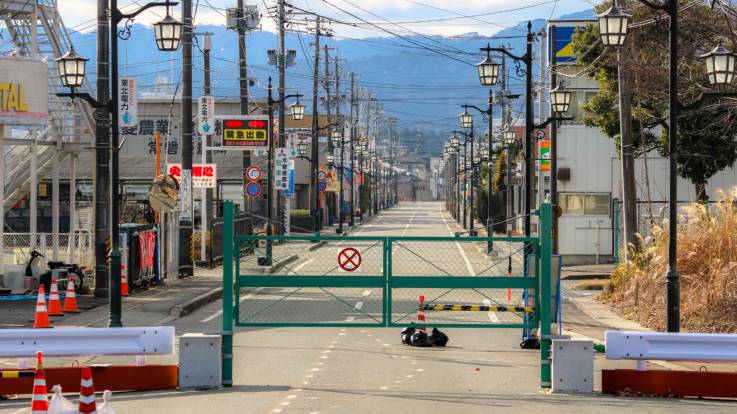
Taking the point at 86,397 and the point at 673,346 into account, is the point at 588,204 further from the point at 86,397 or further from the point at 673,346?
the point at 86,397

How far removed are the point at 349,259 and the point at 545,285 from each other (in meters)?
2.47

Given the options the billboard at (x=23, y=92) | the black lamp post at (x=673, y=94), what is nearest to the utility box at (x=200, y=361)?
the black lamp post at (x=673, y=94)

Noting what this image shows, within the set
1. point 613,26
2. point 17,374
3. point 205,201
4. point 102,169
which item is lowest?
point 17,374

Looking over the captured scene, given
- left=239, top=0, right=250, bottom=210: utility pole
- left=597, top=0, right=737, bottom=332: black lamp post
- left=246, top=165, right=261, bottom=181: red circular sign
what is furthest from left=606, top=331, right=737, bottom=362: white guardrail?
left=239, top=0, right=250, bottom=210: utility pole

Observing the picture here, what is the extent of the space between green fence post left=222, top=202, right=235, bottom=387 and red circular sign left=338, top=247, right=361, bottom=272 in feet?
4.49

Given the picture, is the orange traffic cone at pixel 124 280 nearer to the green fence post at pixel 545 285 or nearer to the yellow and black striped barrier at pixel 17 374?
the yellow and black striped barrier at pixel 17 374

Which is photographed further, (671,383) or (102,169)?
(102,169)

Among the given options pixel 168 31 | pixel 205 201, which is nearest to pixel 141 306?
pixel 168 31

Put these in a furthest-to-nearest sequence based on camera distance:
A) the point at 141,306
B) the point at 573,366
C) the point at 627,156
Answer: the point at 627,156 → the point at 141,306 → the point at 573,366

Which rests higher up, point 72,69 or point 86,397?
point 72,69

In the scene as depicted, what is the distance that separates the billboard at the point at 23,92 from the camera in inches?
1000

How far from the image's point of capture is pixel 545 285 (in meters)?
13.5

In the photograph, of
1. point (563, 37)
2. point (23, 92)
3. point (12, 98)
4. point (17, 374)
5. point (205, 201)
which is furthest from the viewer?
point (563, 37)

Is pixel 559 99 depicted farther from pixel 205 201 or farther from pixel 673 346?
pixel 205 201
